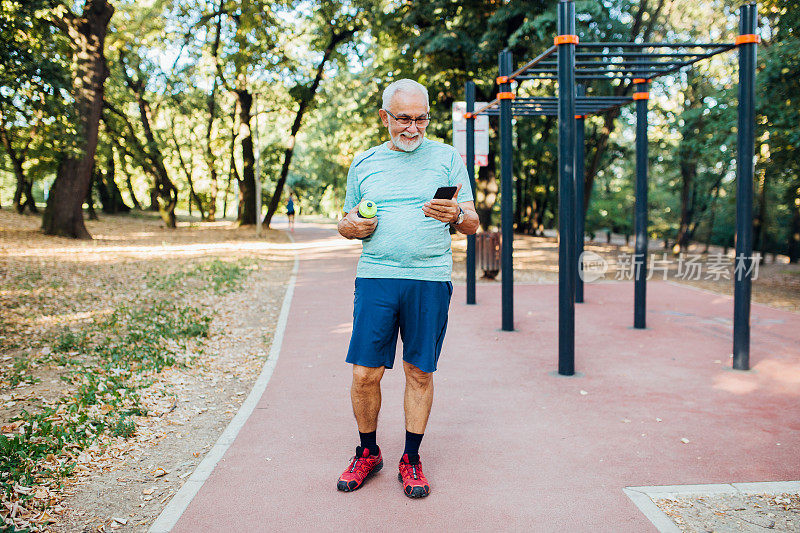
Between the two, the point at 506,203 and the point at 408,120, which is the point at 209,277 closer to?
the point at 506,203

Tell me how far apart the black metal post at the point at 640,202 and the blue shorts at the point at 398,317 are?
198 inches

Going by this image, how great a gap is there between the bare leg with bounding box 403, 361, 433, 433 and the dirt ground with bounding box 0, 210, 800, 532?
136 centimetres

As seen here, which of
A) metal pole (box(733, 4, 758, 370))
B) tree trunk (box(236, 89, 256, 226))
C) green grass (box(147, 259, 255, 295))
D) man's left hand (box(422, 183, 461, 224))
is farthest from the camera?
tree trunk (box(236, 89, 256, 226))

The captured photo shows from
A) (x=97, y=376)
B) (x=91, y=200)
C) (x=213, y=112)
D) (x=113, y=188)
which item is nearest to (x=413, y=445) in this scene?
(x=97, y=376)

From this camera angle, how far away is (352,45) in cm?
2561

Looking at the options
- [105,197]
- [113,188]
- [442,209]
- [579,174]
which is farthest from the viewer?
[105,197]

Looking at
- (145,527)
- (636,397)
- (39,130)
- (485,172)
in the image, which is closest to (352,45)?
(485,172)

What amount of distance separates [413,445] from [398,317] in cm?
73

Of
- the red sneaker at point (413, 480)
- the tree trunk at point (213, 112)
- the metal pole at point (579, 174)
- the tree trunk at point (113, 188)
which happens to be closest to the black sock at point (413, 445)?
the red sneaker at point (413, 480)

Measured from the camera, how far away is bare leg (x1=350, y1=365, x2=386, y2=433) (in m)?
3.41

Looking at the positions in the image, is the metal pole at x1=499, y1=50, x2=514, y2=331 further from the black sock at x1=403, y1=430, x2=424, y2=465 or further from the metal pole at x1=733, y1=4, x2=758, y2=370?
the black sock at x1=403, y1=430, x2=424, y2=465

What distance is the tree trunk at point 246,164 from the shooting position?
26547mm

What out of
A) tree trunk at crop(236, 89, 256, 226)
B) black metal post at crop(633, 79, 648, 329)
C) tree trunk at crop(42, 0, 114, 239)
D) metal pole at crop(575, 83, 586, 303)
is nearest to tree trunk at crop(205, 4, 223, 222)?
tree trunk at crop(236, 89, 256, 226)

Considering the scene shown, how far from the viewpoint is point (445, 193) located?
3.17m
